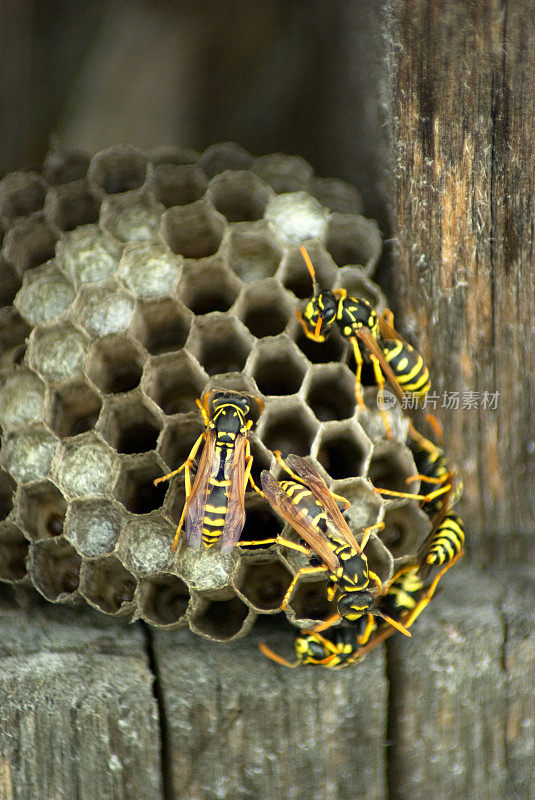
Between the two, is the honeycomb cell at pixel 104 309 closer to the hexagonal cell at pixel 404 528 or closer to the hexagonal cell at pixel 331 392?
the hexagonal cell at pixel 331 392

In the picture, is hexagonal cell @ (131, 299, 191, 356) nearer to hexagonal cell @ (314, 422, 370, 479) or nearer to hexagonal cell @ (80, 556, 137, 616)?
hexagonal cell @ (314, 422, 370, 479)

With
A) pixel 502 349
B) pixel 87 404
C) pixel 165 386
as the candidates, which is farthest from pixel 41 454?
pixel 502 349

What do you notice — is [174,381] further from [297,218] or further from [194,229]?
[297,218]

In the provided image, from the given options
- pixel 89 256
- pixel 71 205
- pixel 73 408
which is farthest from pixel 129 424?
pixel 71 205

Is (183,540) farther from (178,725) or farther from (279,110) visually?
(279,110)

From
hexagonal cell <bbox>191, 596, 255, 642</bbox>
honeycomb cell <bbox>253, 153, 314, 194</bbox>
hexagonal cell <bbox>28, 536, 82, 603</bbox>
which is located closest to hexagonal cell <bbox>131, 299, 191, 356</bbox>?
honeycomb cell <bbox>253, 153, 314, 194</bbox>

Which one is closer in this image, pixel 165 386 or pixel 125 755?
pixel 125 755

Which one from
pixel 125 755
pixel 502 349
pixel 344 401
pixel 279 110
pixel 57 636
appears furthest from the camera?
pixel 279 110
